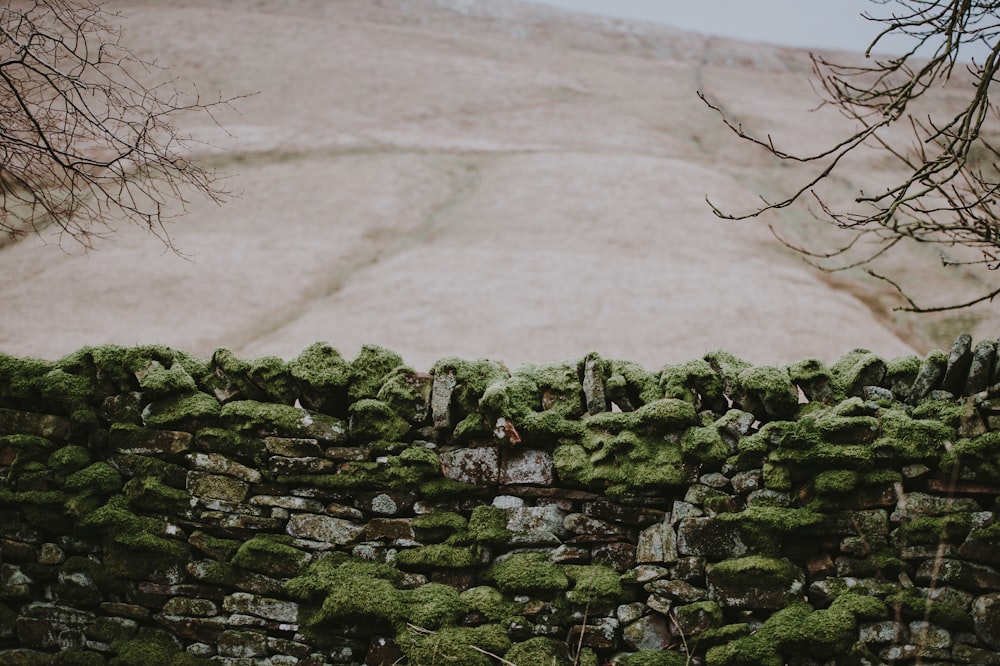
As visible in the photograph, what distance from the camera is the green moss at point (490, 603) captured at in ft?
14.5

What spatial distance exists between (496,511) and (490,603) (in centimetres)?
53

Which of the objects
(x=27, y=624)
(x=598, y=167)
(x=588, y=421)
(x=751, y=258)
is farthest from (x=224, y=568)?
(x=598, y=167)

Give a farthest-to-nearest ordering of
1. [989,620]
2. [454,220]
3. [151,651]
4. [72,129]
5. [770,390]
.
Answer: [454,220] < [72,129] < [151,651] < [770,390] < [989,620]

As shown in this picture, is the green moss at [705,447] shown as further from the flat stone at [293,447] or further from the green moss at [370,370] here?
the flat stone at [293,447]

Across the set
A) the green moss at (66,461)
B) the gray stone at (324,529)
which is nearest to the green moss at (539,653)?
the gray stone at (324,529)

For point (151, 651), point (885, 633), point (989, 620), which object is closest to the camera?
point (989, 620)

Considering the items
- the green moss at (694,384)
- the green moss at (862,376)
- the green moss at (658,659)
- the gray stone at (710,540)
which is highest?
the green moss at (862,376)

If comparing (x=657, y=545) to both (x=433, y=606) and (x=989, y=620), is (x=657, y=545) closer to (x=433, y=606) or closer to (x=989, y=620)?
(x=433, y=606)

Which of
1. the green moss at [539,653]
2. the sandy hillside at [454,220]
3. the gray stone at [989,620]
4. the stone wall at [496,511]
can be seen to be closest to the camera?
the gray stone at [989,620]

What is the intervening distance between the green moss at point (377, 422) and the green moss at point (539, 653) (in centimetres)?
145

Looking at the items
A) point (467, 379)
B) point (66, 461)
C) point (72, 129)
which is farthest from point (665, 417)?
point (72, 129)

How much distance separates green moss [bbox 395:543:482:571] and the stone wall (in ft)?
0.06

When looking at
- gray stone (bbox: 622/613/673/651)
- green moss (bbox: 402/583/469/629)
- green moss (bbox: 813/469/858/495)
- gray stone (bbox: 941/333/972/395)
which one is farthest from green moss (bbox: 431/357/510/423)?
gray stone (bbox: 941/333/972/395)

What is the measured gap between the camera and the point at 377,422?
15.7 ft
